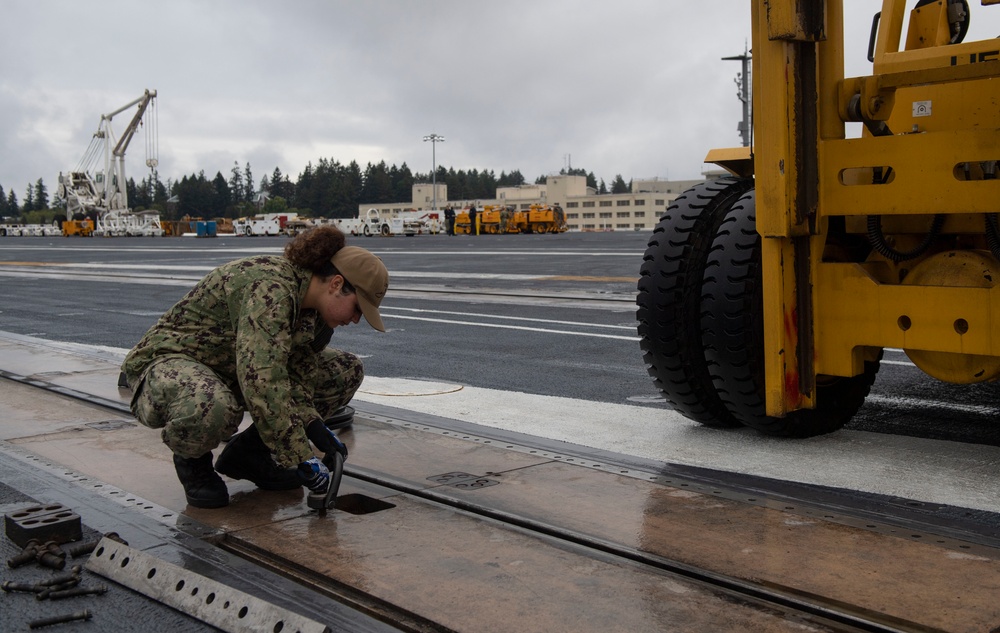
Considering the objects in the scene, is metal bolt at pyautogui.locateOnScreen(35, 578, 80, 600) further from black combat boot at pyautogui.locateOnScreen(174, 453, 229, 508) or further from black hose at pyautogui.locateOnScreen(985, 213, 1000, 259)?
black hose at pyautogui.locateOnScreen(985, 213, 1000, 259)

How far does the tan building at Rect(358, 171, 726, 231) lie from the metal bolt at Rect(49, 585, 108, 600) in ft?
388

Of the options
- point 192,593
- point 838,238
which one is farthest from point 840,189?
point 192,593

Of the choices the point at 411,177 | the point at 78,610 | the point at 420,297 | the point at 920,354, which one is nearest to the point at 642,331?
the point at 920,354

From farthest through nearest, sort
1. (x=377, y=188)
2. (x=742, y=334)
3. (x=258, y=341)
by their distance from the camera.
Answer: (x=377, y=188), (x=742, y=334), (x=258, y=341)

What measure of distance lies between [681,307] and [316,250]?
2.07m

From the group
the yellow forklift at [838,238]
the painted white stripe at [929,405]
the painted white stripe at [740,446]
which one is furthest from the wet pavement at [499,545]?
the painted white stripe at [929,405]

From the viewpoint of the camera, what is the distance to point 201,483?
4055 mm

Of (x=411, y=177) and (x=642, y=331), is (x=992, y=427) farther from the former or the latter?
(x=411, y=177)

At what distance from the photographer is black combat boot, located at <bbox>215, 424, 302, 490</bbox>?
428 centimetres

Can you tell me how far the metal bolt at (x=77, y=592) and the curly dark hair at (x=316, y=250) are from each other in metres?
1.42

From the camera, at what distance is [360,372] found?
471cm

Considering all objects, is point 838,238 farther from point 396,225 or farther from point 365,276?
point 396,225

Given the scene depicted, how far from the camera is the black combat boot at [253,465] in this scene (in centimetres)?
428

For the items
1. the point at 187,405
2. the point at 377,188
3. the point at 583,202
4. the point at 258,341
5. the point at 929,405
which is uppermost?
the point at 377,188
